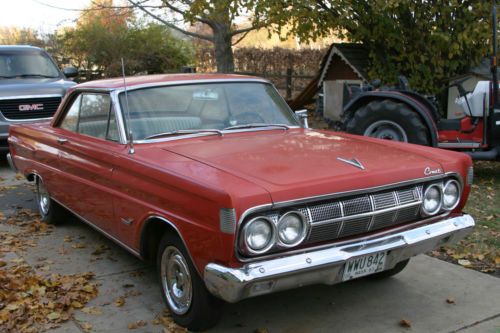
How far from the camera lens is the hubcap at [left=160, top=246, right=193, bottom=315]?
142 inches

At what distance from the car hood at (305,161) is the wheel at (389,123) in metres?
3.01

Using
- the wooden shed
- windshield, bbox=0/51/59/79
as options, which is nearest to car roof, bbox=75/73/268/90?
windshield, bbox=0/51/59/79

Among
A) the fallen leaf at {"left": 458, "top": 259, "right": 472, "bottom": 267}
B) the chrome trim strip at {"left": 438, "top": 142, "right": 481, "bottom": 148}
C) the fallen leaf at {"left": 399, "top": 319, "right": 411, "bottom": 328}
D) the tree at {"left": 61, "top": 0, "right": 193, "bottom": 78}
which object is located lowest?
the fallen leaf at {"left": 458, "top": 259, "right": 472, "bottom": 267}

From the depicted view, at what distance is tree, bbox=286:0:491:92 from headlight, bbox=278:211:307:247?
680 cm

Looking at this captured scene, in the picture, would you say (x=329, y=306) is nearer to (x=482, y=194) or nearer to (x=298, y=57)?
(x=482, y=194)

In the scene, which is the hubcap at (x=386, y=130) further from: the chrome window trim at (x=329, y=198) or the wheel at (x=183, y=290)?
the wheel at (x=183, y=290)

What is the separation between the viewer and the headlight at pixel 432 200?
3.79 m

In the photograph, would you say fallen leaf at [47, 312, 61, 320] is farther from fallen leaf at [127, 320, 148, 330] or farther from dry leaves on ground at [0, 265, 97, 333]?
fallen leaf at [127, 320, 148, 330]

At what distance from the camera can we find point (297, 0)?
10375mm

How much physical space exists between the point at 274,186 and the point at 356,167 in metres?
Result: 0.69

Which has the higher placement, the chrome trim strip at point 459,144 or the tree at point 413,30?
the tree at point 413,30

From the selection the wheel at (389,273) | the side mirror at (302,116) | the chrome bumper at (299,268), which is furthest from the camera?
the side mirror at (302,116)

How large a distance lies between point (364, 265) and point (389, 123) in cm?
455

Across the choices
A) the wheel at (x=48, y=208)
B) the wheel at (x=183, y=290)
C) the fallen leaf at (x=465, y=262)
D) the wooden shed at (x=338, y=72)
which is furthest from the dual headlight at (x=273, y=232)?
the wooden shed at (x=338, y=72)
